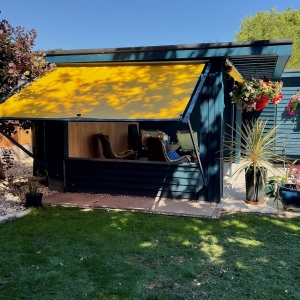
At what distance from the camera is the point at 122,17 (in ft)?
131

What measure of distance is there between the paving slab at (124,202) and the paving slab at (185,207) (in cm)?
19

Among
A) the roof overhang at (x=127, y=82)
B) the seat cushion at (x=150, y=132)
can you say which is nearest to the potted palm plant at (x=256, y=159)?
the roof overhang at (x=127, y=82)

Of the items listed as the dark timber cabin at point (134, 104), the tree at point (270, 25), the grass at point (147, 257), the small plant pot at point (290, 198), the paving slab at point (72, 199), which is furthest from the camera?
the tree at point (270, 25)

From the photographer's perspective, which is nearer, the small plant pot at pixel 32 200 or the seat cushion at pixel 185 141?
the small plant pot at pixel 32 200

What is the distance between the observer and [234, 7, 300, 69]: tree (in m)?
35.5

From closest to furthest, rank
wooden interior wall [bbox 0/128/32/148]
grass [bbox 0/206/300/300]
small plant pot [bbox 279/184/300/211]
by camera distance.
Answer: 1. grass [bbox 0/206/300/300]
2. small plant pot [bbox 279/184/300/211]
3. wooden interior wall [bbox 0/128/32/148]

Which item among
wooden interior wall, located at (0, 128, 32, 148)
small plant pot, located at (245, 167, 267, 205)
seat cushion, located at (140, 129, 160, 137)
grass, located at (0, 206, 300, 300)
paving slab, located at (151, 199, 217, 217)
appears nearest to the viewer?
grass, located at (0, 206, 300, 300)

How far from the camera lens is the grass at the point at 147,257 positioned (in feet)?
11.8

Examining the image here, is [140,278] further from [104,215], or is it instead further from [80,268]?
[104,215]

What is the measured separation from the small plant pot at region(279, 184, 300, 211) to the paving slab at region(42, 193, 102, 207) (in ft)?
11.6

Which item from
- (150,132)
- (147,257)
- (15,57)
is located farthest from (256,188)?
(150,132)

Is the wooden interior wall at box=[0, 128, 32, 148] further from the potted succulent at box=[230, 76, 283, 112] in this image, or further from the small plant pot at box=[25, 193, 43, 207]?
the potted succulent at box=[230, 76, 283, 112]

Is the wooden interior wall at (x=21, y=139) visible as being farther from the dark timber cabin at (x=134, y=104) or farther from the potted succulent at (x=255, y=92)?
the potted succulent at (x=255, y=92)

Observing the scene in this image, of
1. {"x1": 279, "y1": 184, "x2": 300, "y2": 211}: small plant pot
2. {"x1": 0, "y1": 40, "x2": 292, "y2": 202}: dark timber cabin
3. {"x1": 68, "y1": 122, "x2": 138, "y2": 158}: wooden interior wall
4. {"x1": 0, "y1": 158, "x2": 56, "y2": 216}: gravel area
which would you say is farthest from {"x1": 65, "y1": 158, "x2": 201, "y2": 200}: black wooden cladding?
{"x1": 279, "y1": 184, "x2": 300, "y2": 211}: small plant pot
